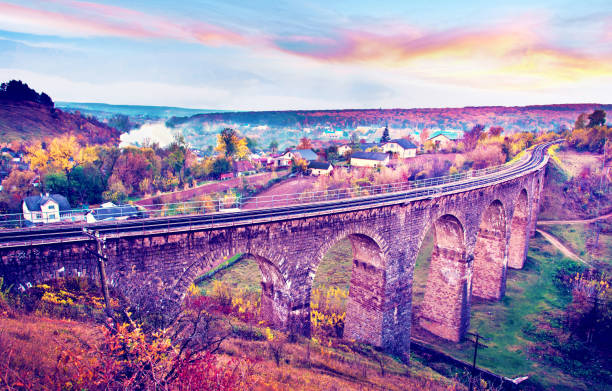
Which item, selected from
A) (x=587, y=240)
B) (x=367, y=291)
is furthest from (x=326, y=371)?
(x=587, y=240)

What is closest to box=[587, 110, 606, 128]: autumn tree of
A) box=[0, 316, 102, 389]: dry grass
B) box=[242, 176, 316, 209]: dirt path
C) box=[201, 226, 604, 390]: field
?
box=[201, 226, 604, 390]: field

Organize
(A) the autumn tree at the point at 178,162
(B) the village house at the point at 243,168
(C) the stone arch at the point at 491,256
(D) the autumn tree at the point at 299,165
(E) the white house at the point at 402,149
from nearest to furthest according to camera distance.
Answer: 1. (C) the stone arch at the point at 491,256
2. (A) the autumn tree at the point at 178,162
3. (D) the autumn tree at the point at 299,165
4. (B) the village house at the point at 243,168
5. (E) the white house at the point at 402,149

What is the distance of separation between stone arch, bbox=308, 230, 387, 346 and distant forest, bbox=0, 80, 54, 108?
133 meters

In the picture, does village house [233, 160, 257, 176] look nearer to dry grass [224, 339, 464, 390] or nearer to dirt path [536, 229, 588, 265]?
dirt path [536, 229, 588, 265]

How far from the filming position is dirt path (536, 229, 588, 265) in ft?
139

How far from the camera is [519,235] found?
40.7 m

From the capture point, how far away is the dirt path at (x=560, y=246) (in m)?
42.5

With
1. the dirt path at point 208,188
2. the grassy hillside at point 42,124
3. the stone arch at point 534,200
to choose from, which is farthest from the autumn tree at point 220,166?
the stone arch at point 534,200

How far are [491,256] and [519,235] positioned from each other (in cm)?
928

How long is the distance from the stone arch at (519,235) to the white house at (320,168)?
117ft

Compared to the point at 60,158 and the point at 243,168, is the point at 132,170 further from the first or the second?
the point at 243,168

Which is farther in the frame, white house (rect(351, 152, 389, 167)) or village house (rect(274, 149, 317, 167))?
village house (rect(274, 149, 317, 167))

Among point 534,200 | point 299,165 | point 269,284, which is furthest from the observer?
point 299,165

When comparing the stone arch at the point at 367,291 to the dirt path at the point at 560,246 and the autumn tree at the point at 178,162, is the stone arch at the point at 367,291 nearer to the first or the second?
the dirt path at the point at 560,246
